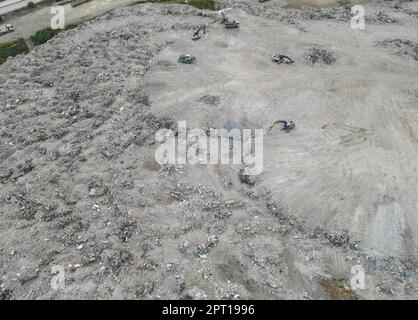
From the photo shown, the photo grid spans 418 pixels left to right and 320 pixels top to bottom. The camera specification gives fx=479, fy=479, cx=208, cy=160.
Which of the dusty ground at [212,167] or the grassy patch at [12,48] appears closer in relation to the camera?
the dusty ground at [212,167]

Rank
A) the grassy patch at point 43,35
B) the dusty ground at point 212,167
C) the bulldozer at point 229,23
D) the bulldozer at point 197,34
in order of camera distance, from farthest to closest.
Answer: the grassy patch at point 43,35
the bulldozer at point 229,23
the bulldozer at point 197,34
the dusty ground at point 212,167

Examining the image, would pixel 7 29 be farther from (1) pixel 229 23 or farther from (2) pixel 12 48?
(1) pixel 229 23

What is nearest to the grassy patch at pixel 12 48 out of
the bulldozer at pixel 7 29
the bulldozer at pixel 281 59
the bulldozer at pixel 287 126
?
the bulldozer at pixel 7 29

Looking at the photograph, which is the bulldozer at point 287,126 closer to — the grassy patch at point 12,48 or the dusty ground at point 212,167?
the dusty ground at point 212,167

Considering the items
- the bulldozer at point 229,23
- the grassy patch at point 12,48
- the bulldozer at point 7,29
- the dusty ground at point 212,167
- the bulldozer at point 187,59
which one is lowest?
the dusty ground at point 212,167

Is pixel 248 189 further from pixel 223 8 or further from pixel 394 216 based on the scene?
pixel 223 8

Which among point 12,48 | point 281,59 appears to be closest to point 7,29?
point 12,48
